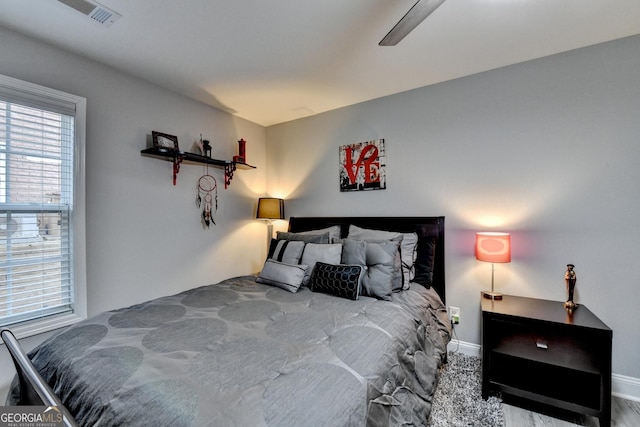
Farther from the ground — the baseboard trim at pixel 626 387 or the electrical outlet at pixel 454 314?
the electrical outlet at pixel 454 314

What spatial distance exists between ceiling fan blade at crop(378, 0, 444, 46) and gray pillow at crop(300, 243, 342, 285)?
5.00 ft

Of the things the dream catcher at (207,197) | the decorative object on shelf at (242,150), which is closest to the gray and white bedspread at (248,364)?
the dream catcher at (207,197)

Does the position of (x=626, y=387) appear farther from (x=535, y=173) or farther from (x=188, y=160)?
(x=188, y=160)

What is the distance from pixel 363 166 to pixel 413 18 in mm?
1719

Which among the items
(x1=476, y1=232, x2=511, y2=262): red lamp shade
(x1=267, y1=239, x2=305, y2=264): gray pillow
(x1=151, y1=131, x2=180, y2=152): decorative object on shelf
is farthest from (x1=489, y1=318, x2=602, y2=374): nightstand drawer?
(x1=151, y1=131, x2=180, y2=152): decorative object on shelf

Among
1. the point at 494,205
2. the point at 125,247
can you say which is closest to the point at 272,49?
the point at 125,247

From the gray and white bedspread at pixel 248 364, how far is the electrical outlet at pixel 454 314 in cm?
A: 71

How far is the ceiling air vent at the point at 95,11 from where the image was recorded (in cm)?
159

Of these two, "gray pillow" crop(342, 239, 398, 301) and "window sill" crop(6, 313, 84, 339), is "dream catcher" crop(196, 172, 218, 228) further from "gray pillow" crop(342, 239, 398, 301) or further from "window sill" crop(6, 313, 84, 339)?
"gray pillow" crop(342, 239, 398, 301)

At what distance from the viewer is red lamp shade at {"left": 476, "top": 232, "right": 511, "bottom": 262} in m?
2.08

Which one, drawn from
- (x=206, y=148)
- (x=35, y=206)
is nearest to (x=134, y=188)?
(x=35, y=206)

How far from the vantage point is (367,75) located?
2434mm

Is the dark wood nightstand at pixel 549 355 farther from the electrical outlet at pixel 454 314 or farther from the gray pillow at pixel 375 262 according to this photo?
the gray pillow at pixel 375 262

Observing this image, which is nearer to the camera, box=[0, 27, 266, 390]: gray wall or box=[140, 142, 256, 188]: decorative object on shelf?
box=[0, 27, 266, 390]: gray wall
